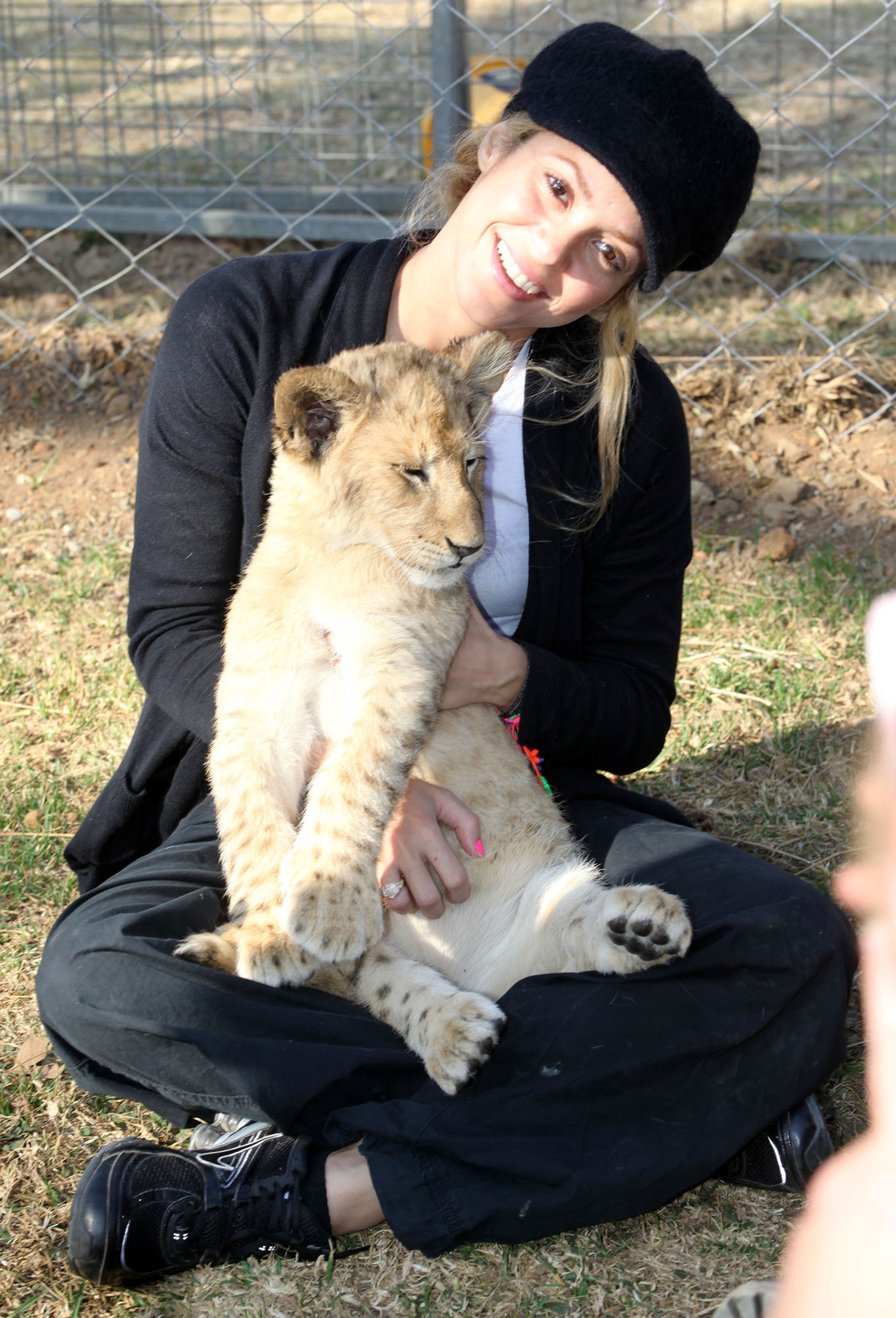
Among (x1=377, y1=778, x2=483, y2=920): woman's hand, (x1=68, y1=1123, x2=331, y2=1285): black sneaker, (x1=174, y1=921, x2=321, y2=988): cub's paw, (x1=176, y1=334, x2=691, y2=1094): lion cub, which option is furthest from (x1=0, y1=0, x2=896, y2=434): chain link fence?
(x1=68, y1=1123, x2=331, y2=1285): black sneaker

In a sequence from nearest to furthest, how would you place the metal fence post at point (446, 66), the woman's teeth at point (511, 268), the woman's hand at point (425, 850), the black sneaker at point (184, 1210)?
the black sneaker at point (184, 1210) → the woman's hand at point (425, 850) → the woman's teeth at point (511, 268) → the metal fence post at point (446, 66)

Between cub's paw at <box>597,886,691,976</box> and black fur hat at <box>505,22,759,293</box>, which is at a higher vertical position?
black fur hat at <box>505,22,759,293</box>

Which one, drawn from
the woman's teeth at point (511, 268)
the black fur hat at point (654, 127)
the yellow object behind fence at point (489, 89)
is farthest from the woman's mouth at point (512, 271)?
the yellow object behind fence at point (489, 89)

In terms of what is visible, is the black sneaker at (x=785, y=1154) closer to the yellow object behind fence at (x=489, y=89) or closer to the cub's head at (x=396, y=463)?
the cub's head at (x=396, y=463)

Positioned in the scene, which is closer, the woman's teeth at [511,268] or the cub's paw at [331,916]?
the cub's paw at [331,916]

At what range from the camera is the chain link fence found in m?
5.36

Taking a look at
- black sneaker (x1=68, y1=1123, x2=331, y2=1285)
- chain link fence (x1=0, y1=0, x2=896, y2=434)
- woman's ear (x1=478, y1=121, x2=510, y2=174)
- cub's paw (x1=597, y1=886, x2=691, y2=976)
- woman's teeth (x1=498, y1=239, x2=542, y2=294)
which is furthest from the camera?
chain link fence (x1=0, y1=0, x2=896, y2=434)

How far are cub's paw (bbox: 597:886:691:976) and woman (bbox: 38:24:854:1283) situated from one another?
0.05 meters

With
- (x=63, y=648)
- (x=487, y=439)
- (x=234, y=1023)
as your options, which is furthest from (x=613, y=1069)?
(x=63, y=648)

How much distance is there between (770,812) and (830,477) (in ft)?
6.69

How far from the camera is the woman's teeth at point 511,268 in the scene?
8.43ft

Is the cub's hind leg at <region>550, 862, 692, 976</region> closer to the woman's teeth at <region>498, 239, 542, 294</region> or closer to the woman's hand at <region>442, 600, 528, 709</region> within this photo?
the woman's hand at <region>442, 600, 528, 709</region>

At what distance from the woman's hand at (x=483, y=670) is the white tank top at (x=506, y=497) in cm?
25

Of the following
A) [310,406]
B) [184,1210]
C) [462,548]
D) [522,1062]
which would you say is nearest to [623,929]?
[522,1062]
